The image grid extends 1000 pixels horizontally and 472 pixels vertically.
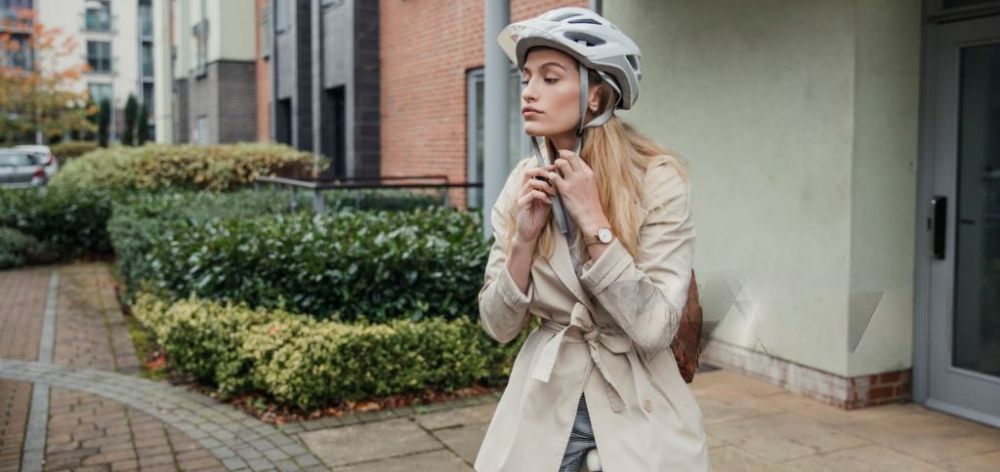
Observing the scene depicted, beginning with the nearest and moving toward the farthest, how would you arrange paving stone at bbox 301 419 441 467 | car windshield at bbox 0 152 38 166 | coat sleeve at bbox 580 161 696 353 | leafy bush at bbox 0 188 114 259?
coat sleeve at bbox 580 161 696 353, paving stone at bbox 301 419 441 467, leafy bush at bbox 0 188 114 259, car windshield at bbox 0 152 38 166

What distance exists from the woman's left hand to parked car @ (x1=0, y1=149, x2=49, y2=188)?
31.3 meters

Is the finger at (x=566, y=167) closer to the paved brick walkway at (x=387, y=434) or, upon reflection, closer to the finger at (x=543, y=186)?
the finger at (x=543, y=186)

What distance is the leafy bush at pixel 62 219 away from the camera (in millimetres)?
14617

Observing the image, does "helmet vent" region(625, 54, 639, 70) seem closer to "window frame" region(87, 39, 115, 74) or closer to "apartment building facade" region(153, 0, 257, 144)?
"apartment building facade" region(153, 0, 257, 144)

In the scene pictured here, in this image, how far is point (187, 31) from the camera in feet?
95.5

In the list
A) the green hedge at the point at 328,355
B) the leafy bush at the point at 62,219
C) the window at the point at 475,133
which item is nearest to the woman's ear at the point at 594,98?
the green hedge at the point at 328,355

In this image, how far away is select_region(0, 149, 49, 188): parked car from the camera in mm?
30469

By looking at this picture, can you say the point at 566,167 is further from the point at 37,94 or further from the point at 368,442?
the point at 37,94

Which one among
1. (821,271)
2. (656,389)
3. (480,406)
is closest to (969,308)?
(821,271)

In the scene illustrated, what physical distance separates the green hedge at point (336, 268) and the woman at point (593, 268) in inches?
166

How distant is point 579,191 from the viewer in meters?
2.21

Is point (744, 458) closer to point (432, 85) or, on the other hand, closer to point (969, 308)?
point (969, 308)

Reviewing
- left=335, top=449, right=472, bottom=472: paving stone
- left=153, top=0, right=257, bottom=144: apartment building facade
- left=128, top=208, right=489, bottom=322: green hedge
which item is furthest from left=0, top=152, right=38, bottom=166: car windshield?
left=335, top=449, right=472, bottom=472: paving stone

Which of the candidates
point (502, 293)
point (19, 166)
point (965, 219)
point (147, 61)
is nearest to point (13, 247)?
point (965, 219)
